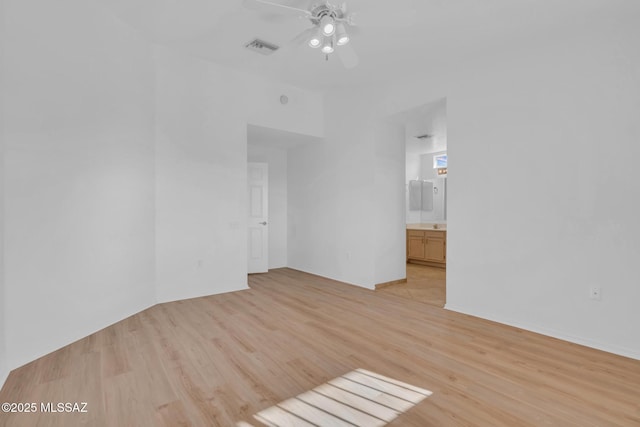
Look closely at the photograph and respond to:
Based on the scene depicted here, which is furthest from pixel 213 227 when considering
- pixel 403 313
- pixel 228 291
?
pixel 403 313

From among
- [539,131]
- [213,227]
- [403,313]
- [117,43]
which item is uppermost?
[117,43]

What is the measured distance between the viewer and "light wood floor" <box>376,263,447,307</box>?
4.47 m

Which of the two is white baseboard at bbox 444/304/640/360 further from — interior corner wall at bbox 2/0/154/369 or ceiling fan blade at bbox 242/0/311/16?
interior corner wall at bbox 2/0/154/369

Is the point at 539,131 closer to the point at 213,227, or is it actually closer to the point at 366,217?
the point at 366,217

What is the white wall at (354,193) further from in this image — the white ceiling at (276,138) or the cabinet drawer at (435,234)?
the cabinet drawer at (435,234)

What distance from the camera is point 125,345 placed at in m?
2.88

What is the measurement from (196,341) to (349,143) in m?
3.72

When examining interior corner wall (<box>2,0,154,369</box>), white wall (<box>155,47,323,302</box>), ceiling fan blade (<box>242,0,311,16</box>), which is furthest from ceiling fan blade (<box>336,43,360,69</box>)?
interior corner wall (<box>2,0,154,369</box>)

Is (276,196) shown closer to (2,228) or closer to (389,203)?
(389,203)

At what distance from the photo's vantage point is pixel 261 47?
12.9 ft

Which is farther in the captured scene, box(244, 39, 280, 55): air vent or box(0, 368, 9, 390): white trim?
box(244, 39, 280, 55): air vent

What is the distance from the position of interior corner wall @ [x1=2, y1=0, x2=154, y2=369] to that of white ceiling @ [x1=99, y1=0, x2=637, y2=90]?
22.6 inches

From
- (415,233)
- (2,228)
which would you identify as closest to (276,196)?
(415,233)

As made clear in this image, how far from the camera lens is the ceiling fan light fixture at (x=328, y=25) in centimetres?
280
